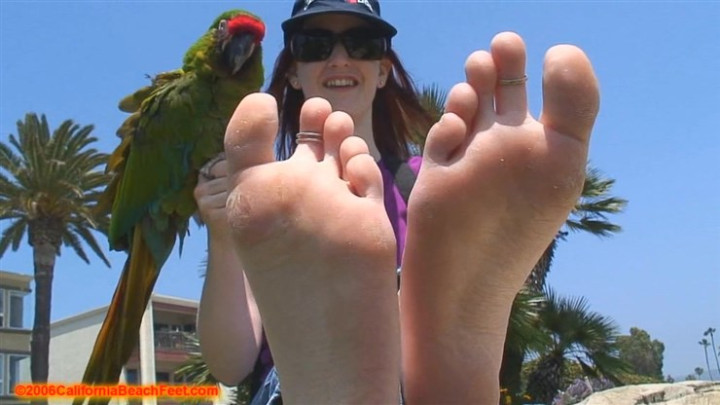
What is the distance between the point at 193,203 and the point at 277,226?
97 centimetres

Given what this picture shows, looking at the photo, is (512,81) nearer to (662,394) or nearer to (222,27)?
(222,27)

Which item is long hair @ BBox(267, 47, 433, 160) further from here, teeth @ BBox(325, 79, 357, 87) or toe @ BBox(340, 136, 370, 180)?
toe @ BBox(340, 136, 370, 180)

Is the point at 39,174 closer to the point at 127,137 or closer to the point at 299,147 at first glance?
the point at 127,137

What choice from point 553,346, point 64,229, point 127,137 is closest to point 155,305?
point 64,229

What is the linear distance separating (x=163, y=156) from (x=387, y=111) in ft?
2.15

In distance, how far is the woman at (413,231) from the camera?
112 cm

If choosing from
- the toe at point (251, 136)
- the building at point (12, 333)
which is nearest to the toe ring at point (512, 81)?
the toe at point (251, 136)

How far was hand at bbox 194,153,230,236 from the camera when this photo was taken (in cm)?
175

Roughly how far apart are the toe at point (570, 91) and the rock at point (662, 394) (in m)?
3.95

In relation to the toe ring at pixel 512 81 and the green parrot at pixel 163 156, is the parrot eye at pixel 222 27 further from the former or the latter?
the toe ring at pixel 512 81

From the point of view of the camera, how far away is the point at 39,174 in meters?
12.0

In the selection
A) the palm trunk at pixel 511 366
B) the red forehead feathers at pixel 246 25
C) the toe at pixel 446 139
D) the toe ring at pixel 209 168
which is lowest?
the palm trunk at pixel 511 366

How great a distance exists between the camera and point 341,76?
5.92 feet

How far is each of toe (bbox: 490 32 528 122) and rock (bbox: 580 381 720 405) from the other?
395 cm
